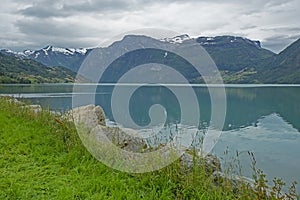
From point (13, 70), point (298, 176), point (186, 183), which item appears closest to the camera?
point (186, 183)

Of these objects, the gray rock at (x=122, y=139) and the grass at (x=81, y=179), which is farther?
the gray rock at (x=122, y=139)

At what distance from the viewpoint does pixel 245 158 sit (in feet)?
59.5

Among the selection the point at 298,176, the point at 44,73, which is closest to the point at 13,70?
the point at 44,73

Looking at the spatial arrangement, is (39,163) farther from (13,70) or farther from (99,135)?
(13,70)

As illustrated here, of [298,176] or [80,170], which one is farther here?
[298,176]

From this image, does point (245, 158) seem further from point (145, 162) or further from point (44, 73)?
point (44, 73)

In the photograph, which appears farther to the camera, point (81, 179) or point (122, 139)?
point (122, 139)

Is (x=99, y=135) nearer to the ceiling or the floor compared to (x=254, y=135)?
nearer to the ceiling

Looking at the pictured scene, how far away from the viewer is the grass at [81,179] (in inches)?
191

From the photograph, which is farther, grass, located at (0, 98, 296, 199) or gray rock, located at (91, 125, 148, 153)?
gray rock, located at (91, 125, 148, 153)

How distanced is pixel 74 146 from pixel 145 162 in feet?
6.49

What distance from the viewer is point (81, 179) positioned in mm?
5473

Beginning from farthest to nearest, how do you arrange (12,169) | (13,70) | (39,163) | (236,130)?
(13,70)
(236,130)
(39,163)
(12,169)

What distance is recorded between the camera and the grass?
486 centimetres
